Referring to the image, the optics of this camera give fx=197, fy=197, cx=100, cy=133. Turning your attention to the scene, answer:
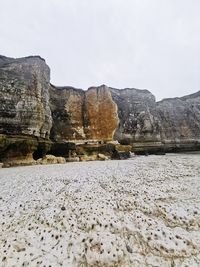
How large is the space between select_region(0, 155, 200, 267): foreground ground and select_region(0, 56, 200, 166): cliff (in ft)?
28.2

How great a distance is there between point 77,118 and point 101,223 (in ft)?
66.3

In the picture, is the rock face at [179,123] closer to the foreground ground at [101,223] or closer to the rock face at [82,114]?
the rock face at [82,114]

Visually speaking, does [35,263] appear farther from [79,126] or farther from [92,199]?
[79,126]

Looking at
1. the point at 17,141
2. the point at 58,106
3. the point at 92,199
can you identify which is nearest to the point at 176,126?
the point at 58,106

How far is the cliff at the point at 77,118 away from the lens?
605 inches

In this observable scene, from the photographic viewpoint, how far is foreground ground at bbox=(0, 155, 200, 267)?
3.97 meters

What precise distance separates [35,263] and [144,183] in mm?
4756

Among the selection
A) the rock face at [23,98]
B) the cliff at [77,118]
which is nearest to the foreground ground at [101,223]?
the rock face at [23,98]

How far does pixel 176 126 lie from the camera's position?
1222 inches

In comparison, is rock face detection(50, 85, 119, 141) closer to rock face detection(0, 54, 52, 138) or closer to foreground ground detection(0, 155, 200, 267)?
rock face detection(0, 54, 52, 138)

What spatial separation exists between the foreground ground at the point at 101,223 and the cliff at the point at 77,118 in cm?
859

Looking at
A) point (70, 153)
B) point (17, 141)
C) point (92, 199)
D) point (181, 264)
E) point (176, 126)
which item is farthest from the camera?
point (176, 126)

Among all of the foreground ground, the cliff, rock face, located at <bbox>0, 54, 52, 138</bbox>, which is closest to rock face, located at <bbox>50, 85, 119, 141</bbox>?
the cliff

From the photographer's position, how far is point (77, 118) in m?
24.5
